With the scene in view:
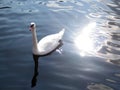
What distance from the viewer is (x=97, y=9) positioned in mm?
23578

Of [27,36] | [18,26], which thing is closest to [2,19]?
[18,26]

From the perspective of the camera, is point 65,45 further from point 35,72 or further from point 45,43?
point 35,72

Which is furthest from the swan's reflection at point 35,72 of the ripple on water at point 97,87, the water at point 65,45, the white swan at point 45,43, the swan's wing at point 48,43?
the ripple on water at point 97,87

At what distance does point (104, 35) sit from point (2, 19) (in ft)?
20.2

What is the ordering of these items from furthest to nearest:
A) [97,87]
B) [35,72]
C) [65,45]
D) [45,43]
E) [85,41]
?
[85,41] → [65,45] → [45,43] → [35,72] → [97,87]

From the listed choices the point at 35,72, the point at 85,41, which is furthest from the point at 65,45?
the point at 35,72

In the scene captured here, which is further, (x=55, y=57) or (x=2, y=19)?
(x=2, y=19)

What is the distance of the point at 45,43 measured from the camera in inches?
663

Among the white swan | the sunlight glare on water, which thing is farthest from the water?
the white swan

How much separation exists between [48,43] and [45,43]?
0.50 ft

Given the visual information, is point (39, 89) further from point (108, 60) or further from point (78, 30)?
point (78, 30)

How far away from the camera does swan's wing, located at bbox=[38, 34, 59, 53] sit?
1661 centimetres

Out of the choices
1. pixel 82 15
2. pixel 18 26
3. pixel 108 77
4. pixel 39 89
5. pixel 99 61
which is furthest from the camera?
pixel 82 15

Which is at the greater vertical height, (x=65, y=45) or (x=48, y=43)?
(x=48, y=43)
